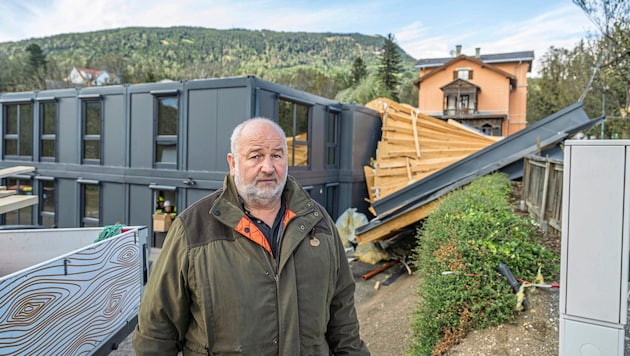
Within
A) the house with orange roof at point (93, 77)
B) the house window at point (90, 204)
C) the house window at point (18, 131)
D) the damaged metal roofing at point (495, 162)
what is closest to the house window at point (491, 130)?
the damaged metal roofing at point (495, 162)

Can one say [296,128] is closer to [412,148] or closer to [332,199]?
[332,199]

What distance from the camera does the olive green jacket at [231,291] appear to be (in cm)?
170

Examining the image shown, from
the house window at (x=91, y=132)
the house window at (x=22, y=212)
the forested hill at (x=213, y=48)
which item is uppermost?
the forested hill at (x=213, y=48)

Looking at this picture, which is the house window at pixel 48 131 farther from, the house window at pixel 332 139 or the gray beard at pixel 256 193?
the gray beard at pixel 256 193

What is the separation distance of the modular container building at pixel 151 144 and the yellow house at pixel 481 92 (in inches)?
960

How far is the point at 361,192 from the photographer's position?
1220 cm

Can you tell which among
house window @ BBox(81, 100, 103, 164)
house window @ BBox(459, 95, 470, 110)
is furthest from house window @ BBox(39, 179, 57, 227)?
house window @ BBox(459, 95, 470, 110)

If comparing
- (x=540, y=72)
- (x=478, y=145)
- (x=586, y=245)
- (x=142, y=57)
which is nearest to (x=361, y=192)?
(x=478, y=145)

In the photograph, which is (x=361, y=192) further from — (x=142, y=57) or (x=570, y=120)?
(x=142, y=57)

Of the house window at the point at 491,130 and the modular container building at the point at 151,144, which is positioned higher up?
the house window at the point at 491,130

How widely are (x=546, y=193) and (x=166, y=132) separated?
7201mm

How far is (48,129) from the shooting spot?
10367mm

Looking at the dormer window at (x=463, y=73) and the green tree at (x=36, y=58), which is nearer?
the dormer window at (x=463, y=73)

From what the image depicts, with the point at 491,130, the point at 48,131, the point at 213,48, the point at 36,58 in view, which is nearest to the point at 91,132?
the point at 48,131
